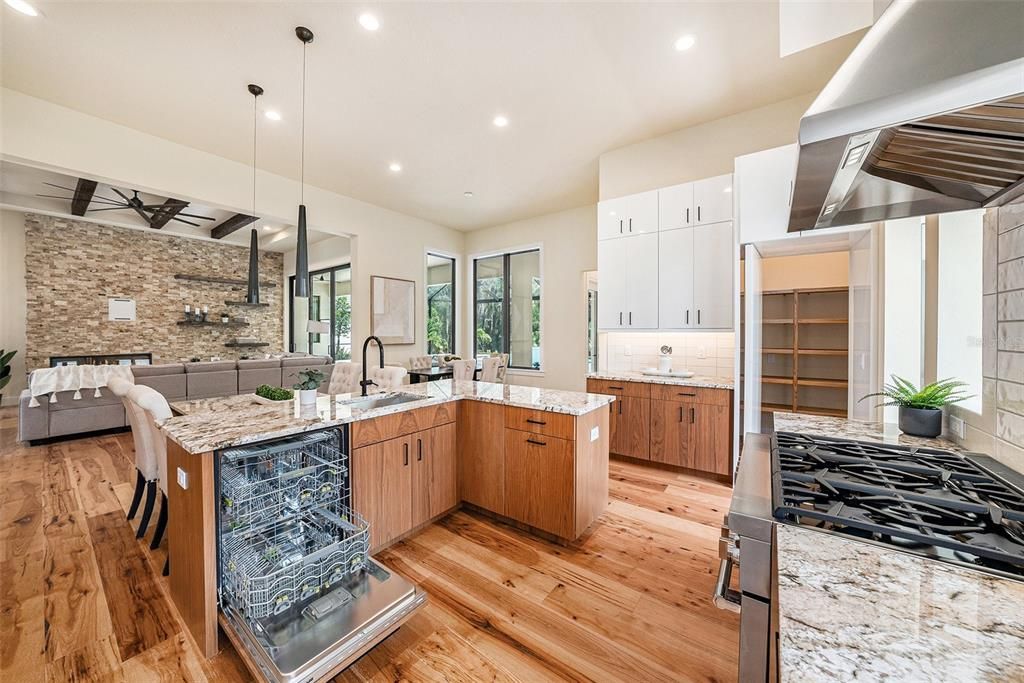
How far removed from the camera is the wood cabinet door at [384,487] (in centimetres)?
204

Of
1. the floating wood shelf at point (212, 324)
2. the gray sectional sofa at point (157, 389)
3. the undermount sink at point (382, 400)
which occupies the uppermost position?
the floating wood shelf at point (212, 324)

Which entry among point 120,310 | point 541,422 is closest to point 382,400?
point 541,422

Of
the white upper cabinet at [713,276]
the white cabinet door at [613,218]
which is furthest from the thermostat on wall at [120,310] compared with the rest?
the white upper cabinet at [713,276]

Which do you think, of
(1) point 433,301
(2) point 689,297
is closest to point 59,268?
(1) point 433,301

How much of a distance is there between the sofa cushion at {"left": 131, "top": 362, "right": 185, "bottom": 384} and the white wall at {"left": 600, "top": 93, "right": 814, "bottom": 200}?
5.65 metres

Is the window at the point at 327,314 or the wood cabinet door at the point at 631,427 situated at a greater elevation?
the window at the point at 327,314

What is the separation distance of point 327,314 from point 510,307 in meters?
4.30

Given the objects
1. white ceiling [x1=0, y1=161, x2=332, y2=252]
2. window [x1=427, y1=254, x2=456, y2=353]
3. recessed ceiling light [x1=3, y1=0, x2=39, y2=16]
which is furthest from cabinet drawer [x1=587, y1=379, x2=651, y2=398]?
white ceiling [x1=0, y1=161, x2=332, y2=252]

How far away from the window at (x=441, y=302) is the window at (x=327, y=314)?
176 centimetres

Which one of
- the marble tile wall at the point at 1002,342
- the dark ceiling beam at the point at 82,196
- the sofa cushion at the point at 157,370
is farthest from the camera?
the dark ceiling beam at the point at 82,196

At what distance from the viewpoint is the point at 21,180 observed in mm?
5141

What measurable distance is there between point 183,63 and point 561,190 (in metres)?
3.92

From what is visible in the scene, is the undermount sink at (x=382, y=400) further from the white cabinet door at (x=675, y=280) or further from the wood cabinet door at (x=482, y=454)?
the white cabinet door at (x=675, y=280)

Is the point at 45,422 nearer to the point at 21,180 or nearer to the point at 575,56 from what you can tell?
the point at 21,180
